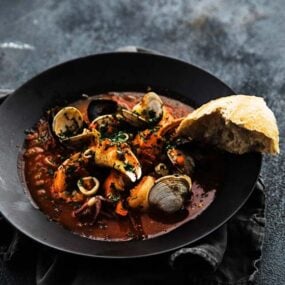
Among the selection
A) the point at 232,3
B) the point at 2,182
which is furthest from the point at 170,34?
the point at 2,182

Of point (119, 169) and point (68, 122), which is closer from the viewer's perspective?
point (119, 169)

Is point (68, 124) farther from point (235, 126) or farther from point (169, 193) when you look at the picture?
point (235, 126)

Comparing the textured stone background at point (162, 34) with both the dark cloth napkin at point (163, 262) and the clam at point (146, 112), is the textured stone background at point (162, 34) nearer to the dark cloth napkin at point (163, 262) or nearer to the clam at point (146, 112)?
the clam at point (146, 112)

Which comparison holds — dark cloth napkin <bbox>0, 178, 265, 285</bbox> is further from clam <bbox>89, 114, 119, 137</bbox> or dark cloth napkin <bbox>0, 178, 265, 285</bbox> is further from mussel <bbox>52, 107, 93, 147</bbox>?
clam <bbox>89, 114, 119, 137</bbox>

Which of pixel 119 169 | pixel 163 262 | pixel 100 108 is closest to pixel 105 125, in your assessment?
pixel 100 108

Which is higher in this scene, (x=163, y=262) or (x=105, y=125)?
(x=105, y=125)

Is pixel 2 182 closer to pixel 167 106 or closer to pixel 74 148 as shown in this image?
pixel 74 148

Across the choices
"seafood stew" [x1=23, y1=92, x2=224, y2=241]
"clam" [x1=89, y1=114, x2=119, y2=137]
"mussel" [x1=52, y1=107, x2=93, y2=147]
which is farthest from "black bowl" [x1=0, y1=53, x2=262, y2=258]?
"clam" [x1=89, y1=114, x2=119, y2=137]

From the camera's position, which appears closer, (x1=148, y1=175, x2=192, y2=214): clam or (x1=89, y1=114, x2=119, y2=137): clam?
(x1=148, y1=175, x2=192, y2=214): clam
